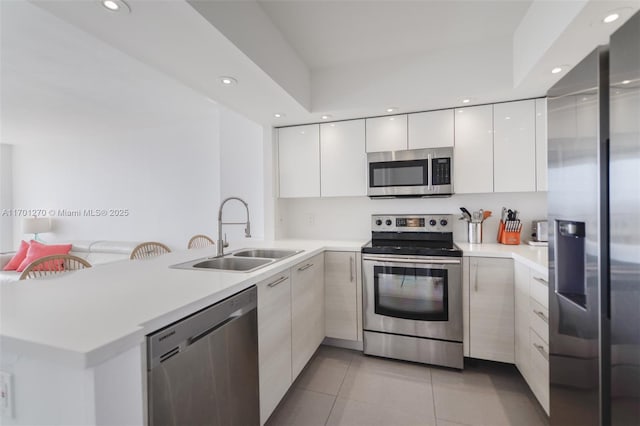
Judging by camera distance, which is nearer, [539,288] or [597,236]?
[597,236]

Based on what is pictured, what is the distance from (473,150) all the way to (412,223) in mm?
809

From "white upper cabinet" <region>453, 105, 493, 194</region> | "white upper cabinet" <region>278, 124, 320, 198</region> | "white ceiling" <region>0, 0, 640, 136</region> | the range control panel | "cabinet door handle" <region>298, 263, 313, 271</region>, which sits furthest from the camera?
"white upper cabinet" <region>278, 124, 320, 198</region>

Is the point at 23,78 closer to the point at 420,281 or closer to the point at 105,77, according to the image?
the point at 105,77

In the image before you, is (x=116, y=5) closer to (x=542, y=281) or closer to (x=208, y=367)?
(x=208, y=367)

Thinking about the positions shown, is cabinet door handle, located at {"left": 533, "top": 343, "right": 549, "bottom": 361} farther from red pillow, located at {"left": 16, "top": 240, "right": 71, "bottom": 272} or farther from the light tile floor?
red pillow, located at {"left": 16, "top": 240, "right": 71, "bottom": 272}

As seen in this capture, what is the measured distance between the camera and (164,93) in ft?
9.23

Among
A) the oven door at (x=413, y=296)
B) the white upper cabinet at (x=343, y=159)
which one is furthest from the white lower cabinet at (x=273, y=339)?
the white upper cabinet at (x=343, y=159)

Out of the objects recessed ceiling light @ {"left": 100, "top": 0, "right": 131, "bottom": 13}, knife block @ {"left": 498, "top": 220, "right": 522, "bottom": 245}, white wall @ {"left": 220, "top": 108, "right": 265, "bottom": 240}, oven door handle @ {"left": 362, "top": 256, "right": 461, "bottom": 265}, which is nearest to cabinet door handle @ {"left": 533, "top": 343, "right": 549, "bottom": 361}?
oven door handle @ {"left": 362, "top": 256, "right": 461, "bottom": 265}

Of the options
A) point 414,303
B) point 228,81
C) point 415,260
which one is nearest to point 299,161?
point 228,81

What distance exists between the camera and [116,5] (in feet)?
3.73

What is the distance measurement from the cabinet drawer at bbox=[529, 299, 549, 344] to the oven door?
0.45m

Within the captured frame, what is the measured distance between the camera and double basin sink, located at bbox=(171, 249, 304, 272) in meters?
1.60

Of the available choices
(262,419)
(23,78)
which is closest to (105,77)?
(23,78)

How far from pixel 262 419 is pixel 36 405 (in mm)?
950
